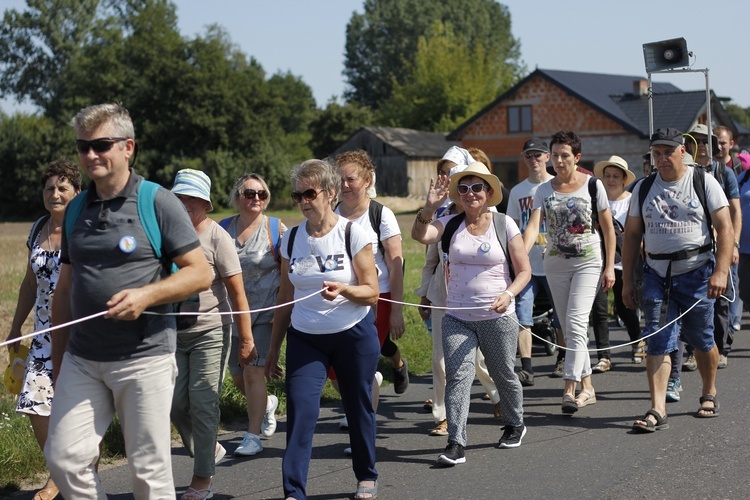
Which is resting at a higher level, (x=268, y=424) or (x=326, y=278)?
(x=326, y=278)

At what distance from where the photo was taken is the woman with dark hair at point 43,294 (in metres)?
5.52

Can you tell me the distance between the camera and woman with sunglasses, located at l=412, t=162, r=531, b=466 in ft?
20.9

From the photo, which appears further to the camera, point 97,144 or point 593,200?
point 593,200

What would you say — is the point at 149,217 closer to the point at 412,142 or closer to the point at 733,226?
the point at 733,226

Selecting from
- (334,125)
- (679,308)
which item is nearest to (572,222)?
(679,308)

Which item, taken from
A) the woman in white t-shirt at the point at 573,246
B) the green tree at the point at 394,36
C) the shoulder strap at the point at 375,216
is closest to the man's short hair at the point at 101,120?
the shoulder strap at the point at 375,216

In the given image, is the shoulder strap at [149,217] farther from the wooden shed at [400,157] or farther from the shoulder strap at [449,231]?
the wooden shed at [400,157]

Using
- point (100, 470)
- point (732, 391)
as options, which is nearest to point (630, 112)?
Result: point (732, 391)

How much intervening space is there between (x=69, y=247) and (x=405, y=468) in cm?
283

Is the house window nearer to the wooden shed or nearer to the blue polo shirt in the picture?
the wooden shed

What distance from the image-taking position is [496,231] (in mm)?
6547

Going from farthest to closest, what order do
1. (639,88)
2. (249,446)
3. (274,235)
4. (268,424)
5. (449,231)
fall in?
(639,88), (268,424), (274,235), (449,231), (249,446)

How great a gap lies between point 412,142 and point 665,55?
5705cm

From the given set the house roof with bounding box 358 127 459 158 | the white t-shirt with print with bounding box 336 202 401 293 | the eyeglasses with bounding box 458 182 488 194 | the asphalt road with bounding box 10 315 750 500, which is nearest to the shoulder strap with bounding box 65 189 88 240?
the asphalt road with bounding box 10 315 750 500
